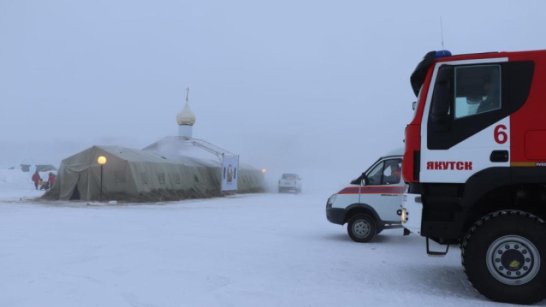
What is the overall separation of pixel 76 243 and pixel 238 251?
359 centimetres

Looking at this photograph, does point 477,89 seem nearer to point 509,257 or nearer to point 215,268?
point 509,257

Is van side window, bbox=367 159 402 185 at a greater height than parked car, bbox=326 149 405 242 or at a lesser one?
greater

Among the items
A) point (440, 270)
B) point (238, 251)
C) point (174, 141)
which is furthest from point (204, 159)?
point (440, 270)

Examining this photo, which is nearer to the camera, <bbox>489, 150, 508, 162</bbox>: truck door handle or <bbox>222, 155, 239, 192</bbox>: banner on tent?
<bbox>489, 150, 508, 162</bbox>: truck door handle

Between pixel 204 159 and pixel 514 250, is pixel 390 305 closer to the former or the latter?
pixel 514 250

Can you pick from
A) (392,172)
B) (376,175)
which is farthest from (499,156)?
(376,175)

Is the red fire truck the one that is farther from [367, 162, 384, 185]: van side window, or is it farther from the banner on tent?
the banner on tent

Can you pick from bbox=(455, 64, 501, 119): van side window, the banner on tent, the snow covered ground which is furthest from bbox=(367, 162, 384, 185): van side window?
the banner on tent

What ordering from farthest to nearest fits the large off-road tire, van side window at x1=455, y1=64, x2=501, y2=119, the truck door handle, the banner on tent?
the banner on tent
van side window at x1=455, y1=64, x2=501, y2=119
the truck door handle
the large off-road tire

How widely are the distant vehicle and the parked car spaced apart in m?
30.6

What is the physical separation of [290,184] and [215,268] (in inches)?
1376

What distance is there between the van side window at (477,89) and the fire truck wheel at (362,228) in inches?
221

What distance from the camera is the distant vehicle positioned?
42.4 meters

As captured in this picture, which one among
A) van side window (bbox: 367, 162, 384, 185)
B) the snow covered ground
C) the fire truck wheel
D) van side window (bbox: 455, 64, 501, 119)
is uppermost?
van side window (bbox: 455, 64, 501, 119)
